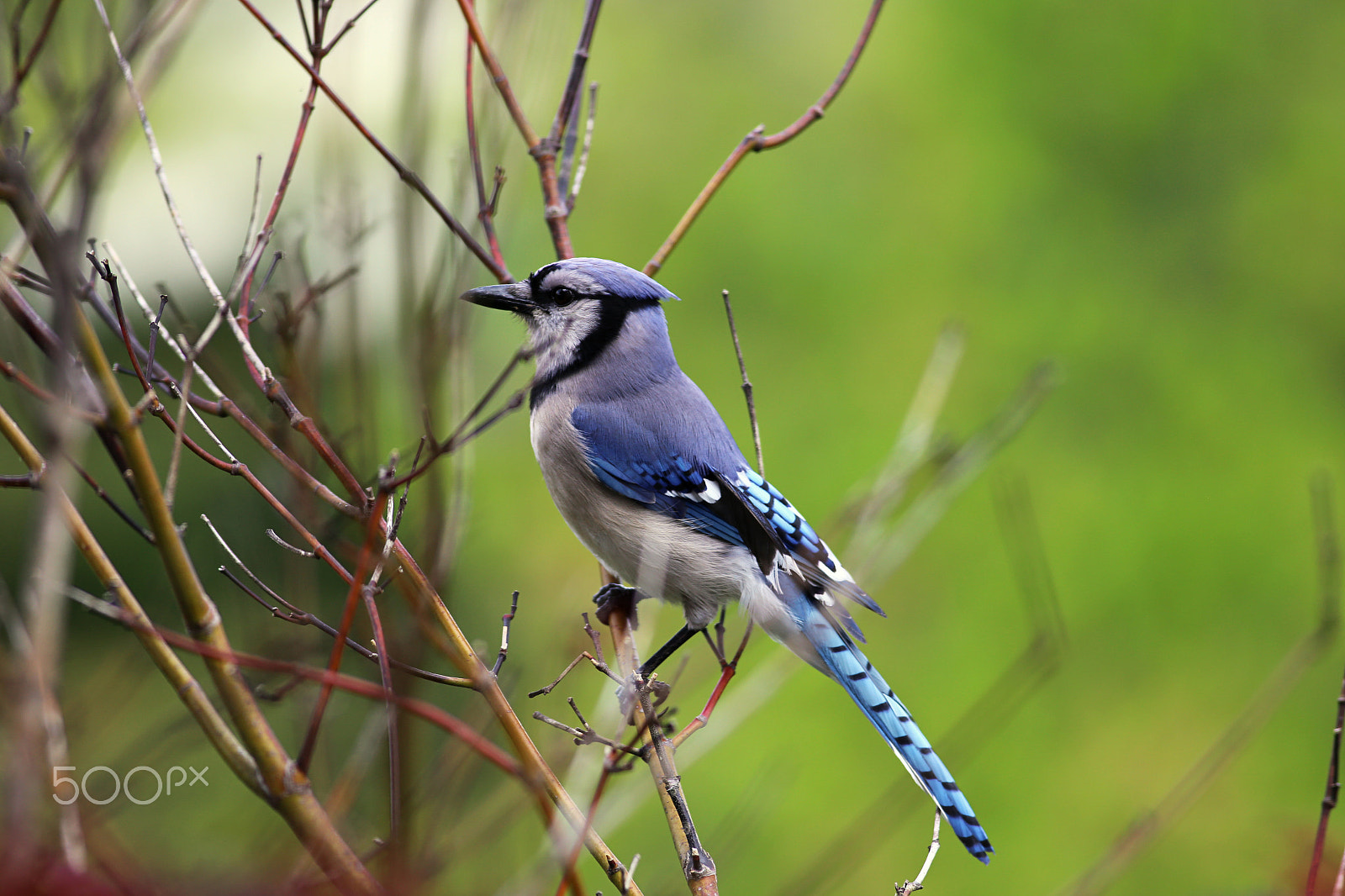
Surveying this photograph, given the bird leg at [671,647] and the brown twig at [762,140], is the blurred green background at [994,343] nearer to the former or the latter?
the bird leg at [671,647]

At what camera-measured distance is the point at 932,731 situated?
3.86m

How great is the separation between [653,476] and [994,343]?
2.85 metres

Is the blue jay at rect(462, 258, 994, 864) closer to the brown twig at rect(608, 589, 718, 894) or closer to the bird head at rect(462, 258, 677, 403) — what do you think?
the bird head at rect(462, 258, 677, 403)

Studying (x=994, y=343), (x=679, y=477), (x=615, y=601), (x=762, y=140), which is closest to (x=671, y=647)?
(x=615, y=601)

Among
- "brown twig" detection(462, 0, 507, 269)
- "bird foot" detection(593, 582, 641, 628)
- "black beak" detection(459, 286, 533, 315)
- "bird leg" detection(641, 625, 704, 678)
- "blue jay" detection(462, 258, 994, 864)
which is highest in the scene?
"brown twig" detection(462, 0, 507, 269)

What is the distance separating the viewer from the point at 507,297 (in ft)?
6.39

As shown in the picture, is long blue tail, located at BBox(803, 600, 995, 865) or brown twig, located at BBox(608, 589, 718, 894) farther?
long blue tail, located at BBox(803, 600, 995, 865)

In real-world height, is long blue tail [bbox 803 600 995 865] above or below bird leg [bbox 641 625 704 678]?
above

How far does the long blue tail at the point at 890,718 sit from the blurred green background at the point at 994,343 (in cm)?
140

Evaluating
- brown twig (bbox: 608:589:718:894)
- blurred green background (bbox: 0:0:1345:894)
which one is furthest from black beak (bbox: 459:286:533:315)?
blurred green background (bbox: 0:0:1345:894)

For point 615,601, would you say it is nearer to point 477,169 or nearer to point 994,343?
point 477,169

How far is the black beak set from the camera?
190 cm

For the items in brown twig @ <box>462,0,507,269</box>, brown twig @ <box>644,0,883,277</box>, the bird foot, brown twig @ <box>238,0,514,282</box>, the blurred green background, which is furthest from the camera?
the blurred green background

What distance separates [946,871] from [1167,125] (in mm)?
3162
